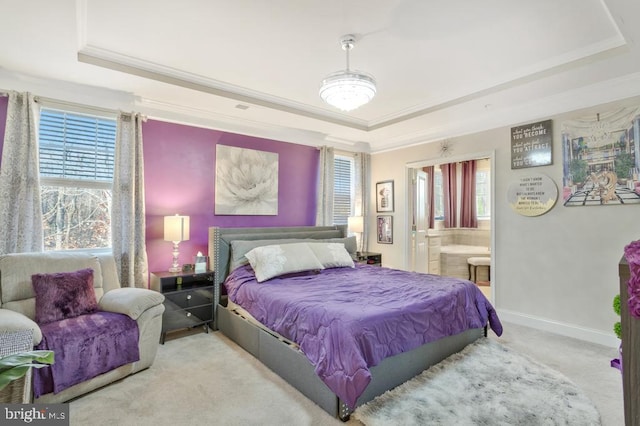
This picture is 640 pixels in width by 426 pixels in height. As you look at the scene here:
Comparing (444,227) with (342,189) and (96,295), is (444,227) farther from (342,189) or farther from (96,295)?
(96,295)

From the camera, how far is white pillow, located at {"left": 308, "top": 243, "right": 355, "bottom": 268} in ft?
12.7

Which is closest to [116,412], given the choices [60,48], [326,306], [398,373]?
[326,306]

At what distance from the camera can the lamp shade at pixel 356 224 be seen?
5203 millimetres

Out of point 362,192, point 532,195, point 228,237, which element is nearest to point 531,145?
point 532,195

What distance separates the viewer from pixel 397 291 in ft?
9.26

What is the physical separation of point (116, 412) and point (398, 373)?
1894 mm

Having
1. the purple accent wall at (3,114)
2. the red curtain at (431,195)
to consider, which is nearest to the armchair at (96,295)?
the purple accent wall at (3,114)

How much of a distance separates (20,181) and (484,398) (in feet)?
13.9

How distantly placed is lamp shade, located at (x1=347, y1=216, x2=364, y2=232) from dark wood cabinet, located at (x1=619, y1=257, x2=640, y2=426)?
14.9 feet

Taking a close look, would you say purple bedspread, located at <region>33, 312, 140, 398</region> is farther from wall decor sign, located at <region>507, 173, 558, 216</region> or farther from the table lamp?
wall decor sign, located at <region>507, 173, 558, 216</region>

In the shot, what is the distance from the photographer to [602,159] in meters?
3.29

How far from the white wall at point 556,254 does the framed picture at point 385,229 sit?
1.53 meters

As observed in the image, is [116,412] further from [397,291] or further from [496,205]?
[496,205]

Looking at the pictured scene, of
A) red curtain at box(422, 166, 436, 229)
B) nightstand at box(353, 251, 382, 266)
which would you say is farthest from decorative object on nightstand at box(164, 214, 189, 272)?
red curtain at box(422, 166, 436, 229)
